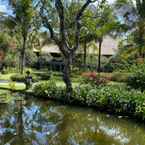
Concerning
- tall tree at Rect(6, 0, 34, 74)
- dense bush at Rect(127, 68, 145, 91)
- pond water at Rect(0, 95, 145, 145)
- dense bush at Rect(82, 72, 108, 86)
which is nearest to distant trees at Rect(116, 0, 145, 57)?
tall tree at Rect(6, 0, 34, 74)

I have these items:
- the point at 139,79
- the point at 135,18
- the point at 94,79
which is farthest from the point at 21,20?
the point at 139,79

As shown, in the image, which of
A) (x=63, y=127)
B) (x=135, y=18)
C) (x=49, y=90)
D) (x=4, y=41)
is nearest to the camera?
(x=63, y=127)

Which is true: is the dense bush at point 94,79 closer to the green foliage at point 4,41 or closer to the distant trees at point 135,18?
the distant trees at point 135,18

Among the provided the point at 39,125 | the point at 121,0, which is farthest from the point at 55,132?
the point at 121,0

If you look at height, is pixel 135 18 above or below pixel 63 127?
above

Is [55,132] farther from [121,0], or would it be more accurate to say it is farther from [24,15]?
[24,15]

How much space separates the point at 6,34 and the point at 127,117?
36720mm

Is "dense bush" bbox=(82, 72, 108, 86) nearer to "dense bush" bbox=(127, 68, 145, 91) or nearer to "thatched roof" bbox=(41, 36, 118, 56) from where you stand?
"dense bush" bbox=(127, 68, 145, 91)

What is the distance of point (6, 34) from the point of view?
53031 millimetres

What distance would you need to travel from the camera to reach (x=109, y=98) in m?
20.3

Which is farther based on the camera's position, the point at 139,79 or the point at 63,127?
the point at 139,79

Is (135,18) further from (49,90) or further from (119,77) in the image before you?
(49,90)

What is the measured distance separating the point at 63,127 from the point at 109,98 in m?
4.68

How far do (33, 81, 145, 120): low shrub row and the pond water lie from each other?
619 mm
